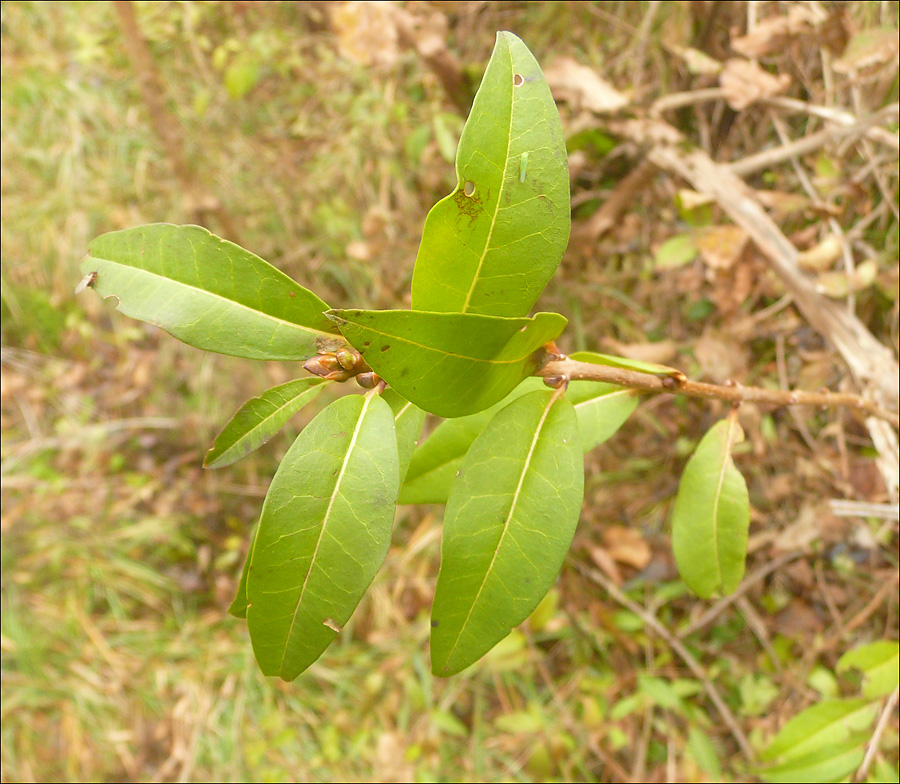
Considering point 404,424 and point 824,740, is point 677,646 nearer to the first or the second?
point 824,740

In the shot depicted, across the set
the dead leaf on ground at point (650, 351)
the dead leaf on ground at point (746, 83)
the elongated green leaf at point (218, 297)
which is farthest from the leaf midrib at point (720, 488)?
the dead leaf on ground at point (746, 83)

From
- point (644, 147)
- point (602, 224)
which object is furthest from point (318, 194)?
point (644, 147)

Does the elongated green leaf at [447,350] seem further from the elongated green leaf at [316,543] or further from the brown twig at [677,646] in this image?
the brown twig at [677,646]

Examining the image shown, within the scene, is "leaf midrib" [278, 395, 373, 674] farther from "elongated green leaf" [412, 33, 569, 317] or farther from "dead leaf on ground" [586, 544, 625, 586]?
"dead leaf on ground" [586, 544, 625, 586]

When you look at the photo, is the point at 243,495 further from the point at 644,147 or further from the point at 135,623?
the point at 644,147

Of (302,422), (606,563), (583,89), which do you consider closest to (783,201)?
(583,89)
